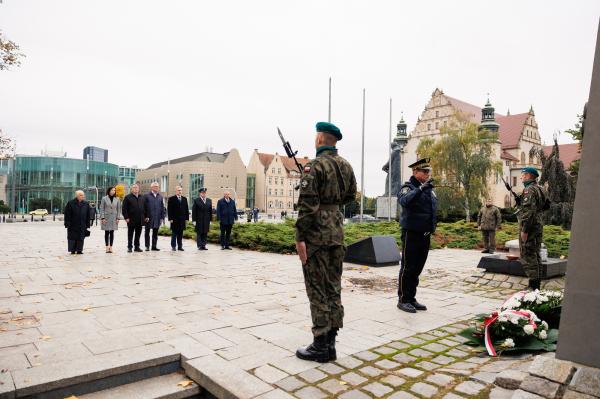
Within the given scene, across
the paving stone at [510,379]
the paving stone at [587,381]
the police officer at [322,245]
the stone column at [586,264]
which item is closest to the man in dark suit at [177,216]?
the police officer at [322,245]

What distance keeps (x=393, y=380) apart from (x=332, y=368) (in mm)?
523

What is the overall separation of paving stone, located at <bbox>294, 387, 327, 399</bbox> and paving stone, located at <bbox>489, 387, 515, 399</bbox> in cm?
119

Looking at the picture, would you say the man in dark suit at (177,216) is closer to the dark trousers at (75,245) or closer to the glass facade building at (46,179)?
the dark trousers at (75,245)

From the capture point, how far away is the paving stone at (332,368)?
135 inches

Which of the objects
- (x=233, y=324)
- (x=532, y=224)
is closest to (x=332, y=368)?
(x=233, y=324)

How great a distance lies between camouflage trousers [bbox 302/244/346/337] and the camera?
3668mm

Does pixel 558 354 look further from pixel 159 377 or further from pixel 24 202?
pixel 24 202

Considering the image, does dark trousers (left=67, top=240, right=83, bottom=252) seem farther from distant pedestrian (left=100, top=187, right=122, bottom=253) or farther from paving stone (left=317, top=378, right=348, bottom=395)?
paving stone (left=317, top=378, right=348, bottom=395)

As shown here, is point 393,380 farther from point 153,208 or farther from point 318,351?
point 153,208

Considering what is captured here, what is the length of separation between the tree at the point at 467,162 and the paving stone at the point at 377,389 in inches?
1551

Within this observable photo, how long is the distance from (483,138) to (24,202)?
270 ft

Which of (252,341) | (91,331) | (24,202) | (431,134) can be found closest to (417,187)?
→ (252,341)

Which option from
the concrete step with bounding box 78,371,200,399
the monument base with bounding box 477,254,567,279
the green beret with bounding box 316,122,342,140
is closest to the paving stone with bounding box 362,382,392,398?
the concrete step with bounding box 78,371,200,399

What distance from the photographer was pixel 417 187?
566cm
